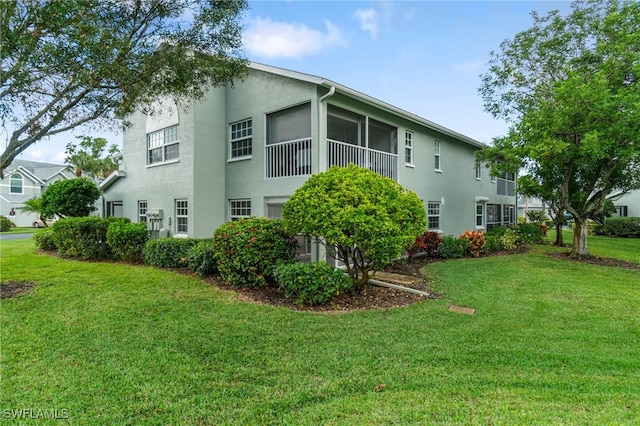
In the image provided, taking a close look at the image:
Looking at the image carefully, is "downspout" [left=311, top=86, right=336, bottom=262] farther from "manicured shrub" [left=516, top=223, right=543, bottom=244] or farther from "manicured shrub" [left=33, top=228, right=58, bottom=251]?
"manicured shrub" [left=516, top=223, right=543, bottom=244]

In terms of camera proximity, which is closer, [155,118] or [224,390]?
[224,390]

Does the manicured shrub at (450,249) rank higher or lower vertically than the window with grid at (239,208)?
lower

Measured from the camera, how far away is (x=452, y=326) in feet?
18.1

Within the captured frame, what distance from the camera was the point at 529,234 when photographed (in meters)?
18.8

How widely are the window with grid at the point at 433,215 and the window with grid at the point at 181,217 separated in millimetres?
10766

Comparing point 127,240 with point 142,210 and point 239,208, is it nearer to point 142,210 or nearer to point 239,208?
point 142,210

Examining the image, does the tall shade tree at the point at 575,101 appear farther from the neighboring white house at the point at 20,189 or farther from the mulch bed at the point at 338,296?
the neighboring white house at the point at 20,189

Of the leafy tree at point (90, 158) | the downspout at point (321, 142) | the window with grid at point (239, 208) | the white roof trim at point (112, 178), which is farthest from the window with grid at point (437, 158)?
the leafy tree at point (90, 158)

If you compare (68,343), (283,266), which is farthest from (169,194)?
(68,343)

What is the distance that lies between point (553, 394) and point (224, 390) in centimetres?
368

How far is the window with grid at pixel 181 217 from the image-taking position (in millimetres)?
12086

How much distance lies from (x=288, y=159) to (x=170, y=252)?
495cm

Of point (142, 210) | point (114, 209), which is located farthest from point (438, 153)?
point (114, 209)

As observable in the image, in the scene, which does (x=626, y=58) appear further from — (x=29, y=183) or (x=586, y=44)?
(x=29, y=183)
